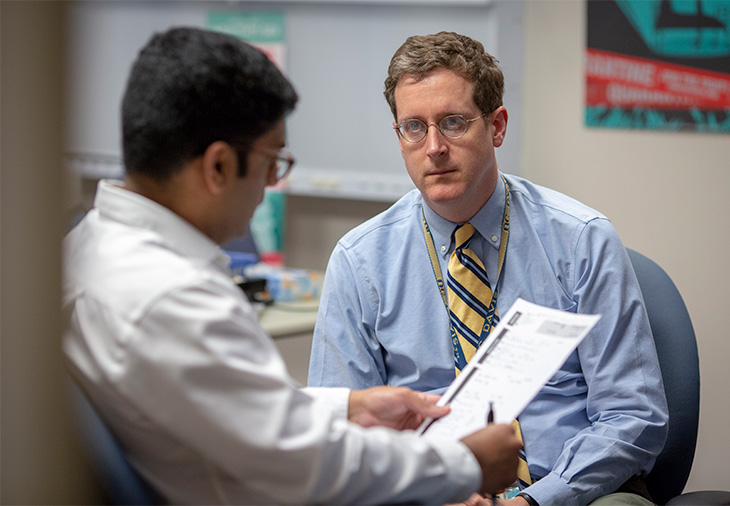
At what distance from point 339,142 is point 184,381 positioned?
233 cm

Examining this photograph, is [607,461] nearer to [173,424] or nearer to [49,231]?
[173,424]

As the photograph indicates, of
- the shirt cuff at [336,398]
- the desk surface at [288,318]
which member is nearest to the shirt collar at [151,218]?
the shirt cuff at [336,398]

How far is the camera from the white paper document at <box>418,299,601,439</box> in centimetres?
109

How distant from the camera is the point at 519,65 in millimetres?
2641

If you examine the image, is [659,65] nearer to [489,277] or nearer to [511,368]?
[489,277]

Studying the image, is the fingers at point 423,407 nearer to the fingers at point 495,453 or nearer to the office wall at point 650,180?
the fingers at point 495,453

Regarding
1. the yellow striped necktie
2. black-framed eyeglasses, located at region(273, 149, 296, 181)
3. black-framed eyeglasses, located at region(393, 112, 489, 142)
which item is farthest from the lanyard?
black-framed eyeglasses, located at region(273, 149, 296, 181)

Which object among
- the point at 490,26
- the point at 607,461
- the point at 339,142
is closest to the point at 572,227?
the point at 607,461

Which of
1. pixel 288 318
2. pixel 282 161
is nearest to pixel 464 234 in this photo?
pixel 282 161

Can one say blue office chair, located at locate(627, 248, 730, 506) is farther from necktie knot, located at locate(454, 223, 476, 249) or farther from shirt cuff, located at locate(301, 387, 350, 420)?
shirt cuff, located at locate(301, 387, 350, 420)

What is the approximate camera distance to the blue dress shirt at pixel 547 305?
1413mm

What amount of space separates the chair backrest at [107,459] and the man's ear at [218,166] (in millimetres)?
321

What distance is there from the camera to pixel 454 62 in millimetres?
1579

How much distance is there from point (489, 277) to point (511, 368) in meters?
0.43
